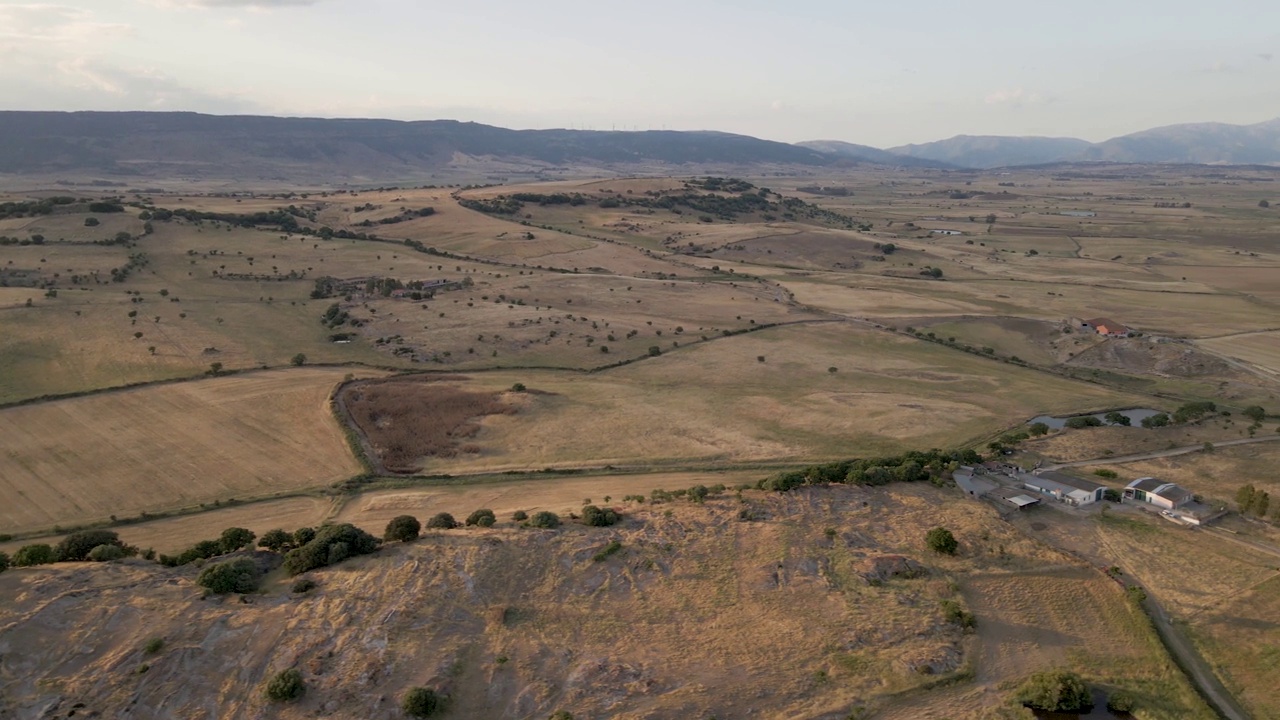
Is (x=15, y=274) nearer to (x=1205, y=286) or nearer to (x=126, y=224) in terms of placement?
(x=126, y=224)

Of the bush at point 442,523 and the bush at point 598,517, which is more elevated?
the bush at point 598,517

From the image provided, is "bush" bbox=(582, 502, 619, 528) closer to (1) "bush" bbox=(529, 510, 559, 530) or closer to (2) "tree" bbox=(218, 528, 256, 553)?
(1) "bush" bbox=(529, 510, 559, 530)

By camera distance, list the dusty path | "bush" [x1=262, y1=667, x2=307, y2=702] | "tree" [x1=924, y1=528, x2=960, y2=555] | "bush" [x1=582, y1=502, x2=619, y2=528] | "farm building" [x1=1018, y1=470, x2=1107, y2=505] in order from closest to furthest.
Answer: "bush" [x1=262, y1=667, x2=307, y2=702]
"tree" [x1=924, y1=528, x2=960, y2=555]
"bush" [x1=582, y1=502, x2=619, y2=528]
"farm building" [x1=1018, y1=470, x2=1107, y2=505]
the dusty path

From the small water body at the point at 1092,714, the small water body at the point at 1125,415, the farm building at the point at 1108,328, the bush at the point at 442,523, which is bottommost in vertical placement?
the small water body at the point at 1092,714

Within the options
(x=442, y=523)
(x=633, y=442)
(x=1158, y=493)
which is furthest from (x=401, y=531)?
(x=1158, y=493)

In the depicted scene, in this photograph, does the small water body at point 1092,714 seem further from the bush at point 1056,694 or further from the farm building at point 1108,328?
the farm building at point 1108,328

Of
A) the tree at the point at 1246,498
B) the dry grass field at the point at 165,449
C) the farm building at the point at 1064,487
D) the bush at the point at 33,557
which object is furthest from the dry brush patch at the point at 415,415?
the tree at the point at 1246,498

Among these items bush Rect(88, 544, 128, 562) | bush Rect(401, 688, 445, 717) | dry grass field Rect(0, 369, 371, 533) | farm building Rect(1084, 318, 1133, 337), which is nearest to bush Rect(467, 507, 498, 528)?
bush Rect(401, 688, 445, 717)
